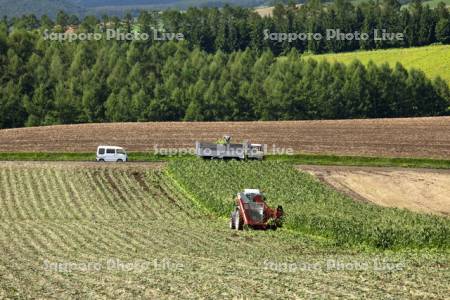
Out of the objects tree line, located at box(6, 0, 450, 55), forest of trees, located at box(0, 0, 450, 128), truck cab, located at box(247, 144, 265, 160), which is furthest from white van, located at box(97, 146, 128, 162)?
tree line, located at box(6, 0, 450, 55)

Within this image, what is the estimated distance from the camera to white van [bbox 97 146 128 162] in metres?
73.6

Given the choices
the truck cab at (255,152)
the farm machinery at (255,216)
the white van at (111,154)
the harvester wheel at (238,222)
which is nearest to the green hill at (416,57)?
the truck cab at (255,152)

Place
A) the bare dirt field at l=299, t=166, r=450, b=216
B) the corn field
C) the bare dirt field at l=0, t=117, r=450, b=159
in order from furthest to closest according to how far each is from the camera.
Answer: the bare dirt field at l=0, t=117, r=450, b=159 → the bare dirt field at l=299, t=166, r=450, b=216 → the corn field

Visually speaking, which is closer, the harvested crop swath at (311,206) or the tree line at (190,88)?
the harvested crop swath at (311,206)

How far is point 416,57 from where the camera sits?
15288 centimetres

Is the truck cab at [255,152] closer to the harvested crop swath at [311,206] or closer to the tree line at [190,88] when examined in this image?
the harvested crop swath at [311,206]

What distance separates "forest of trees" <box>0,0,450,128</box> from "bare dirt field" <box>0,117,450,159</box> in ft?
75.0

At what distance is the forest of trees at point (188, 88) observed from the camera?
11750 centimetres

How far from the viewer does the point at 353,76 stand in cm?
12319

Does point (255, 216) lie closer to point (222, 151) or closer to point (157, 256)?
point (157, 256)

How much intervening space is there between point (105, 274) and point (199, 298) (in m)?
4.95

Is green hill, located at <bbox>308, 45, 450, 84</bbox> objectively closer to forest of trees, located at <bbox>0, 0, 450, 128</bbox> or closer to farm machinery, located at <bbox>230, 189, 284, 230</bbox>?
forest of trees, located at <bbox>0, 0, 450, 128</bbox>

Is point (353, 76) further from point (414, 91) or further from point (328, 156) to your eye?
point (328, 156)

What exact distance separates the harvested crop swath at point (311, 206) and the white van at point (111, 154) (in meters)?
10.7
